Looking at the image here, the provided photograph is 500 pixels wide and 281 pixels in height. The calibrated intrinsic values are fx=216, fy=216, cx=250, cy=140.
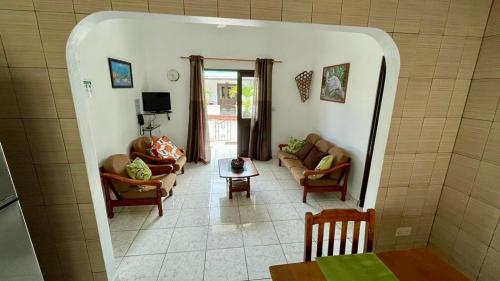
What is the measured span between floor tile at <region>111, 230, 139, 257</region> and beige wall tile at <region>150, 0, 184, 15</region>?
2.32m

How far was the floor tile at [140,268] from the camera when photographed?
199cm

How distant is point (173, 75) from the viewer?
14.8ft

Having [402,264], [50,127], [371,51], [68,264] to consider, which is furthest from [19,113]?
[371,51]

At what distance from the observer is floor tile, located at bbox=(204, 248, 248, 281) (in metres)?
1.99

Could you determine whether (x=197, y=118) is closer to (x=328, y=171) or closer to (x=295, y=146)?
(x=295, y=146)

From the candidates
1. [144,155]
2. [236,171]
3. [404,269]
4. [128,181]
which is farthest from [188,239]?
[404,269]

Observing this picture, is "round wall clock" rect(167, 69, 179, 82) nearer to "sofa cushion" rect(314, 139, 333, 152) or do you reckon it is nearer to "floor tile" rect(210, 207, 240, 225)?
"floor tile" rect(210, 207, 240, 225)

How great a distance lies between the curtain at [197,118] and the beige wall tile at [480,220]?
13.5 feet

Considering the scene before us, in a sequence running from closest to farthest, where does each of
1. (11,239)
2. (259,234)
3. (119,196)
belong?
(11,239)
(259,234)
(119,196)

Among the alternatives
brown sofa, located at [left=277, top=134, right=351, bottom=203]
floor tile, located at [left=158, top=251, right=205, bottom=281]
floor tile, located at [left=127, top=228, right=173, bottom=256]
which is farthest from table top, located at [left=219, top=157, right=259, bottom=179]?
floor tile, located at [left=158, top=251, right=205, bottom=281]

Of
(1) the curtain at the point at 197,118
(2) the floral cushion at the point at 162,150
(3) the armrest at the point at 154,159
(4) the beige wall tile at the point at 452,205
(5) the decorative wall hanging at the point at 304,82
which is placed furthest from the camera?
(5) the decorative wall hanging at the point at 304,82

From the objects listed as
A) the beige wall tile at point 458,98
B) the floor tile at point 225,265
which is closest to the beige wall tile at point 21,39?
the floor tile at point 225,265

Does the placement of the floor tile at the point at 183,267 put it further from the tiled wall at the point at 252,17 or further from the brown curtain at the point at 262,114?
the brown curtain at the point at 262,114

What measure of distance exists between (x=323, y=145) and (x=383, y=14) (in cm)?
274
